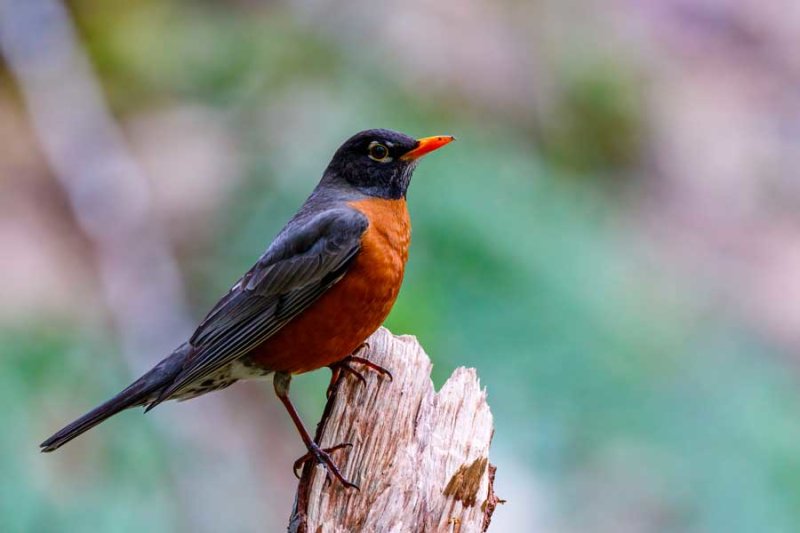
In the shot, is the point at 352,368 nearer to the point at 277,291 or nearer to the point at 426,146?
the point at 277,291

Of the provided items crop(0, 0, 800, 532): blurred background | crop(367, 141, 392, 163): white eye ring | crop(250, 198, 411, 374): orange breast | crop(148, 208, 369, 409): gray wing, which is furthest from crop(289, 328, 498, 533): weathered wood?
crop(0, 0, 800, 532): blurred background

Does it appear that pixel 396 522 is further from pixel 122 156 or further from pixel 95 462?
pixel 122 156

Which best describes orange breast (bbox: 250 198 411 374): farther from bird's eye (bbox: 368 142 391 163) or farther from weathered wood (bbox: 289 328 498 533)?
bird's eye (bbox: 368 142 391 163)

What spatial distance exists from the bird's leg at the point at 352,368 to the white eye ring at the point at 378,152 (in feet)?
2.64

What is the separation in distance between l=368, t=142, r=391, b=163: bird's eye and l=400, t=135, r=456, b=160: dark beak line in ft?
0.25

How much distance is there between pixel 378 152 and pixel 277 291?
788 millimetres

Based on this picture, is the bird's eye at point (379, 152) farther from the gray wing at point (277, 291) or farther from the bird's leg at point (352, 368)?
the bird's leg at point (352, 368)

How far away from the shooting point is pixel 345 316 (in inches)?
158

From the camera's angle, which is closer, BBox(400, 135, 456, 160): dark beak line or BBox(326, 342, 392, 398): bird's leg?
BBox(326, 342, 392, 398): bird's leg

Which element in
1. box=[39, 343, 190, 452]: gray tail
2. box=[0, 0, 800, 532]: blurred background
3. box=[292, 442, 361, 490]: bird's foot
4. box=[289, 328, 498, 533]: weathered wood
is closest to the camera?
box=[289, 328, 498, 533]: weathered wood

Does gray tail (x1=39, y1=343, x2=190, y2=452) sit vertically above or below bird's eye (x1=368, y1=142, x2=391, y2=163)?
below

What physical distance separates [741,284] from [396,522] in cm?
650

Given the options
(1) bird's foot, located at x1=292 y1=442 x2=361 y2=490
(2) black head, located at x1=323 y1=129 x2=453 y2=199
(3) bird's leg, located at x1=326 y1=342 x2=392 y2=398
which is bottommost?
(1) bird's foot, located at x1=292 y1=442 x2=361 y2=490

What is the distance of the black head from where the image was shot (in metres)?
4.49
